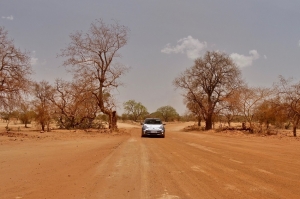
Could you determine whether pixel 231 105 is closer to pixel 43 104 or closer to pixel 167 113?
pixel 43 104

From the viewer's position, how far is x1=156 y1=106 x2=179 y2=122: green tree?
368 feet

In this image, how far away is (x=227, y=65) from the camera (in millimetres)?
42719

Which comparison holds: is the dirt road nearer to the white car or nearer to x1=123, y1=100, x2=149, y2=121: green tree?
the white car

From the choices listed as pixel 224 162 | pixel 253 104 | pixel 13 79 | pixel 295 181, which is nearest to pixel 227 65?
pixel 253 104

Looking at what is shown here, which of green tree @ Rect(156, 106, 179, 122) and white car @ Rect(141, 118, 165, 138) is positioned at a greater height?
green tree @ Rect(156, 106, 179, 122)

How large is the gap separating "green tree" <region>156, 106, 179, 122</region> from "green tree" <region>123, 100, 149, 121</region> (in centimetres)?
881

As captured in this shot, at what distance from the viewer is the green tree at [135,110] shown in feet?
335

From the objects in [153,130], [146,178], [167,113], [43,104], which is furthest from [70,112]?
[167,113]

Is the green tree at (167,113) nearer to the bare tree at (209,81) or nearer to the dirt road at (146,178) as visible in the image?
the bare tree at (209,81)

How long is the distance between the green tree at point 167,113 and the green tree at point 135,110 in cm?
881

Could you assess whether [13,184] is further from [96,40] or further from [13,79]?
[96,40]

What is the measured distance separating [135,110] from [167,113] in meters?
15.0

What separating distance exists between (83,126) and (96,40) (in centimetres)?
1489

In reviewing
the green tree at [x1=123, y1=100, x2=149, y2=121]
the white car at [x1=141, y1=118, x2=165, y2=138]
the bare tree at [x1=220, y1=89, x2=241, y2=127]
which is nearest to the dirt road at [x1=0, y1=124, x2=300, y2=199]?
the white car at [x1=141, y1=118, x2=165, y2=138]
